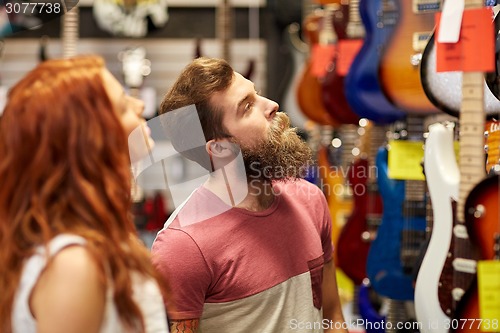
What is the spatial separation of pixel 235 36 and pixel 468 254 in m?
3.48

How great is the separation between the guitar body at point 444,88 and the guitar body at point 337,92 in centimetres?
118

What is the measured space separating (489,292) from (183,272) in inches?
24.1

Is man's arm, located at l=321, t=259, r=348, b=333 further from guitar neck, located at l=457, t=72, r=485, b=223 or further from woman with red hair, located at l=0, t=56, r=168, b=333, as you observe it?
woman with red hair, located at l=0, t=56, r=168, b=333

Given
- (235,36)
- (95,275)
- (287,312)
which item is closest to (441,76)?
(287,312)

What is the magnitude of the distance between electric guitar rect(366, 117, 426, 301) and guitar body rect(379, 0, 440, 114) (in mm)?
269

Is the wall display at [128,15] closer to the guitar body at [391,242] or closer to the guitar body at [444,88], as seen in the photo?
the guitar body at [391,242]

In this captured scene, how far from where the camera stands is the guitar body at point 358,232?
11.1 feet

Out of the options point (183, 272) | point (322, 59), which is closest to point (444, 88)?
point (183, 272)

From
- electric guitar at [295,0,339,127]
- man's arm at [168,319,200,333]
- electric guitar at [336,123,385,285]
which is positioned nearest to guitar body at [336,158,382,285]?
electric guitar at [336,123,385,285]

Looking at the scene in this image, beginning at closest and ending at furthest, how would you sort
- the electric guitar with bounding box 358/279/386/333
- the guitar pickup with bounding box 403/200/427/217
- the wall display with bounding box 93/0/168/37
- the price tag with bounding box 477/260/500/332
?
the price tag with bounding box 477/260/500/332, the guitar pickup with bounding box 403/200/427/217, the electric guitar with bounding box 358/279/386/333, the wall display with bounding box 93/0/168/37

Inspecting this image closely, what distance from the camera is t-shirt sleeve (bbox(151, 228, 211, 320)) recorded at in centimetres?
188

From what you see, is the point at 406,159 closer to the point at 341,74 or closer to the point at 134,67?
the point at 341,74

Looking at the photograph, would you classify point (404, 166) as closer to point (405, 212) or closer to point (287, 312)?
point (405, 212)

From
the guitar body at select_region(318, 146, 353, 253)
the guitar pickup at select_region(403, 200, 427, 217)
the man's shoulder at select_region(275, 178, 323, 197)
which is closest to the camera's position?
the man's shoulder at select_region(275, 178, 323, 197)
